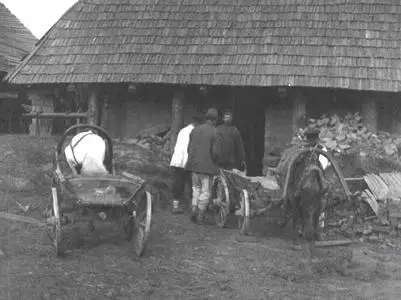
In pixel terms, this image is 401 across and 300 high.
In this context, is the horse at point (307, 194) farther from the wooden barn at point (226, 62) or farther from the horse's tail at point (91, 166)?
the wooden barn at point (226, 62)

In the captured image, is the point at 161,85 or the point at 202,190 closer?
the point at 202,190

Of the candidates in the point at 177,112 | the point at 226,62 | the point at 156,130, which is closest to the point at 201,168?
the point at 226,62

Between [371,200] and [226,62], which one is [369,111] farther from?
[371,200]

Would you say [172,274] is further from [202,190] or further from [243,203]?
[202,190]

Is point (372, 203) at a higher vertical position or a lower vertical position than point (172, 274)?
higher

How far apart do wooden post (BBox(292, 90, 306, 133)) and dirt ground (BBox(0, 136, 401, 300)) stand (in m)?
4.03

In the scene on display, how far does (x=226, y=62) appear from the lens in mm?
13156

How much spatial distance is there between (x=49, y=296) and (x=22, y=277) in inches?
27.1

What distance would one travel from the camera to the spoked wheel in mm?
9023

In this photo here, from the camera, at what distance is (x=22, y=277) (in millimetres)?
6043

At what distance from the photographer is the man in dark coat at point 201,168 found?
947cm

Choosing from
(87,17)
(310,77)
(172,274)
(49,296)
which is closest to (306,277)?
(172,274)

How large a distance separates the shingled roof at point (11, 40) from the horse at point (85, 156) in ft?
50.0

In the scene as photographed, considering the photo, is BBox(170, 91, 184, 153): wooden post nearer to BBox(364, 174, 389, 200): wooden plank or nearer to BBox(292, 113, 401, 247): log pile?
BBox(292, 113, 401, 247): log pile
